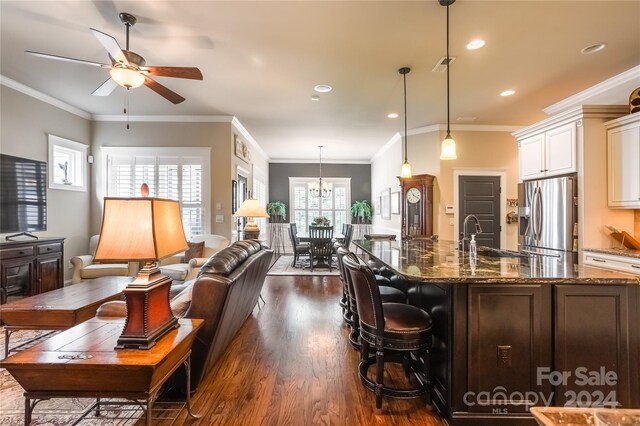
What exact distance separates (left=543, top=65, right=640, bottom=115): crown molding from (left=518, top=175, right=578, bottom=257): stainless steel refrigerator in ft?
4.34

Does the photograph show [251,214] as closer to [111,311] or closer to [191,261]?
[191,261]

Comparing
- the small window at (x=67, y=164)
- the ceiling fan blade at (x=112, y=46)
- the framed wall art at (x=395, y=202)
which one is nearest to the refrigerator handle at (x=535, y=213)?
the framed wall art at (x=395, y=202)

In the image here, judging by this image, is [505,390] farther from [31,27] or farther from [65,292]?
[31,27]

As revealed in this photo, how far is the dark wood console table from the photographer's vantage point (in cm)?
340

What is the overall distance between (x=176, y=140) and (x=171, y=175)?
2.06ft

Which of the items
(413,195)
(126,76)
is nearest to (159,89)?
(126,76)

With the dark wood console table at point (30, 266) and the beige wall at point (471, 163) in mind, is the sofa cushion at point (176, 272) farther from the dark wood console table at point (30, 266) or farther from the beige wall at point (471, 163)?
the beige wall at point (471, 163)

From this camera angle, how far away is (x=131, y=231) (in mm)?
1399

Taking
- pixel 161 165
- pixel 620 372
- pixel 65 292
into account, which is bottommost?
pixel 620 372

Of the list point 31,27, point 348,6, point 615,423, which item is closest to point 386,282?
point 615,423

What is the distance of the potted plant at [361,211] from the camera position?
926cm

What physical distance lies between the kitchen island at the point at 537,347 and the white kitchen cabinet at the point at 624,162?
2.17 metres

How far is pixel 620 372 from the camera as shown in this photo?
1771mm

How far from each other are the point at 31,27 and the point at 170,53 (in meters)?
1.14
